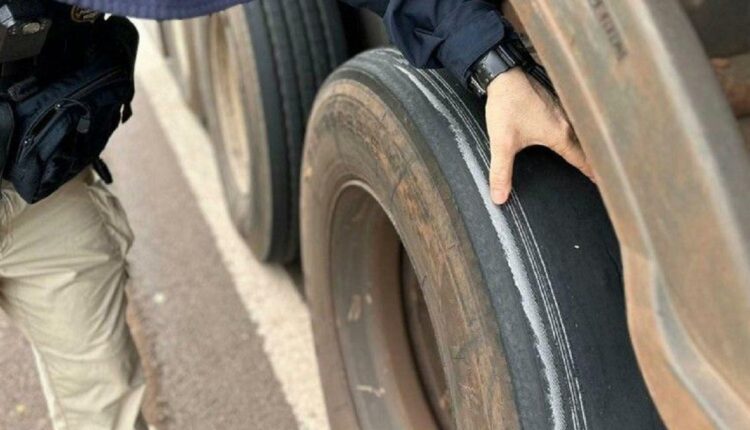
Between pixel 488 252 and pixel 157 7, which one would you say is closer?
pixel 488 252

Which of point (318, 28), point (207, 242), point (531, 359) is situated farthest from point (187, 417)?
point (531, 359)

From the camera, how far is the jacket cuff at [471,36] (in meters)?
1.24

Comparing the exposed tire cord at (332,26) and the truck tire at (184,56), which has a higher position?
the exposed tire cord at (332,26)

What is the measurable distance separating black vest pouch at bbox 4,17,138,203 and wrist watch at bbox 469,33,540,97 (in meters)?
0.75

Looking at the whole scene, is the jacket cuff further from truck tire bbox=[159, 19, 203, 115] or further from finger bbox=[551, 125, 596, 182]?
truck tire bbox=[159, 19, 203, 115]

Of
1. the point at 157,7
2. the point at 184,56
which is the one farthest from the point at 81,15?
the point at 184,56

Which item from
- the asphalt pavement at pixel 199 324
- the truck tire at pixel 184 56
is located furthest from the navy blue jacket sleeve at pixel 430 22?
the truck tire at pixel 184 56

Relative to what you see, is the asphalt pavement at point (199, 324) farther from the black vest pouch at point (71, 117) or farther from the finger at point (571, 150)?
the finger at point (571, 150)

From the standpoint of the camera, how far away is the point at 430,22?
1.31 meters

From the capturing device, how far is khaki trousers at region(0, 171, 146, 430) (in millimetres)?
1820

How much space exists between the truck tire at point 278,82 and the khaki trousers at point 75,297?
0.69 metres

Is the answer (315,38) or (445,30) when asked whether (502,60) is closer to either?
(445,30)

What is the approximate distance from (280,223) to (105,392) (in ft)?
3.01

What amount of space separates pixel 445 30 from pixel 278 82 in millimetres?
1292
